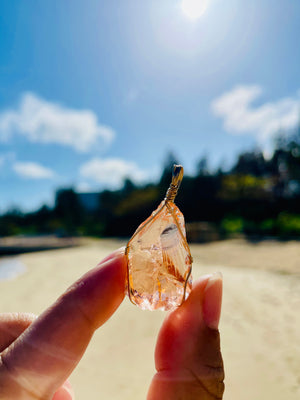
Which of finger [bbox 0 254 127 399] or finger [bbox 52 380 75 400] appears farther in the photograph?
finger [bbox 52 380 75 400]

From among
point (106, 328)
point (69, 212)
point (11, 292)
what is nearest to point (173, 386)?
point (106, 328)

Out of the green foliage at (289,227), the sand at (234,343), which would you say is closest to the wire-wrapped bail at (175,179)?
the sand at (234,343)

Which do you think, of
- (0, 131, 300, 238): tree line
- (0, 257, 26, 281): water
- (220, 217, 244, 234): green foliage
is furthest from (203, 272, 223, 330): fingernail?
(220, 217, 244, 234): green foliage

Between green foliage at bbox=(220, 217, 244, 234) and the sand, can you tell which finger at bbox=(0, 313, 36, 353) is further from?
green foliage at bbox=(220, 217, 244, 234)

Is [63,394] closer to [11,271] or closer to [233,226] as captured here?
[11,271]

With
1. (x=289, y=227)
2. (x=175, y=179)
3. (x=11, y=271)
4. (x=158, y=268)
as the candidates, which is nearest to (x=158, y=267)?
(x=158, y=268)

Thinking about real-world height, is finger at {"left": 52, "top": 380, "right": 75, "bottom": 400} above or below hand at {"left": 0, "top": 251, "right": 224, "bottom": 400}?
below
